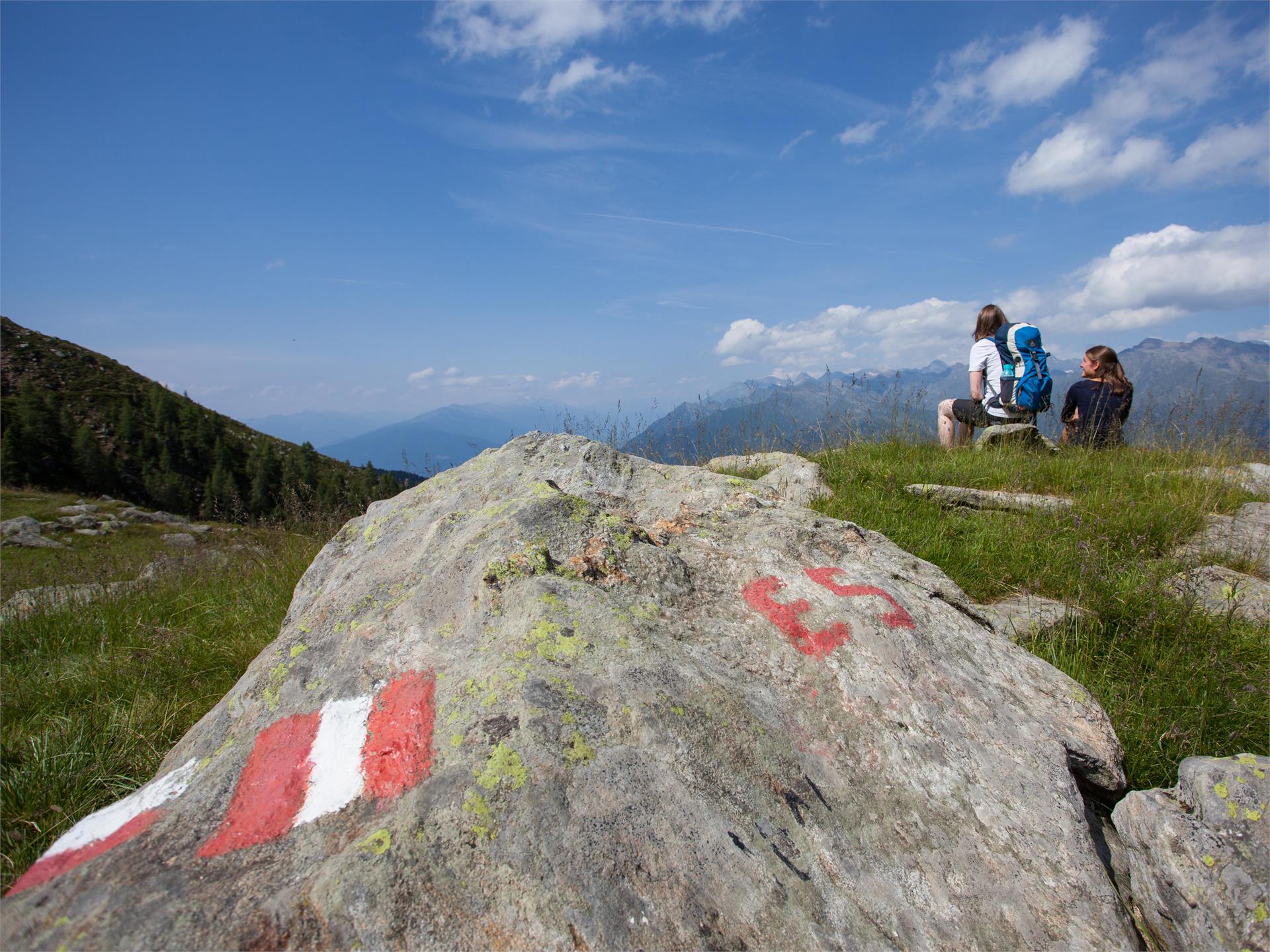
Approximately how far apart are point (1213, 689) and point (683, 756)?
11.5 ft

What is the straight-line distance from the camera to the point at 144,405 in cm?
8481

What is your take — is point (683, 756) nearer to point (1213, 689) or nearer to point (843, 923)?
point (843, 923)

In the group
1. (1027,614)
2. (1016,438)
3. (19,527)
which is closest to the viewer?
(1027,614)

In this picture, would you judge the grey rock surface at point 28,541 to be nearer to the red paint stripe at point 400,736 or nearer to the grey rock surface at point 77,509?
the grey rock surface at point 77,509

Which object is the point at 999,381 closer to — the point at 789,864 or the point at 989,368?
the point at 989,368

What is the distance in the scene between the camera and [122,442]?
2960 inches

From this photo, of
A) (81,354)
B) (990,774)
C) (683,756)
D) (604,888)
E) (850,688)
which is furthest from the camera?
(81,354)

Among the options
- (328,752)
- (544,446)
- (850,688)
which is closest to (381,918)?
(328,752)

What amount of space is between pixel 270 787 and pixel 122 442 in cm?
9606

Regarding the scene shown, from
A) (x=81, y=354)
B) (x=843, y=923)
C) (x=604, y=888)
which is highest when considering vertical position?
(x=81, y=354)

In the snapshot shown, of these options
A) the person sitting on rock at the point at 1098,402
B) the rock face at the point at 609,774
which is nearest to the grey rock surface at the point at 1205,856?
the rock face at the point at 609,774

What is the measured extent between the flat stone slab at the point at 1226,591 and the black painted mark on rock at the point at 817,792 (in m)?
3.54

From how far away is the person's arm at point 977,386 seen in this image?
30.7 ft

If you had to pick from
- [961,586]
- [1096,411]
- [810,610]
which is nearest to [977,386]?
[1096,411]
